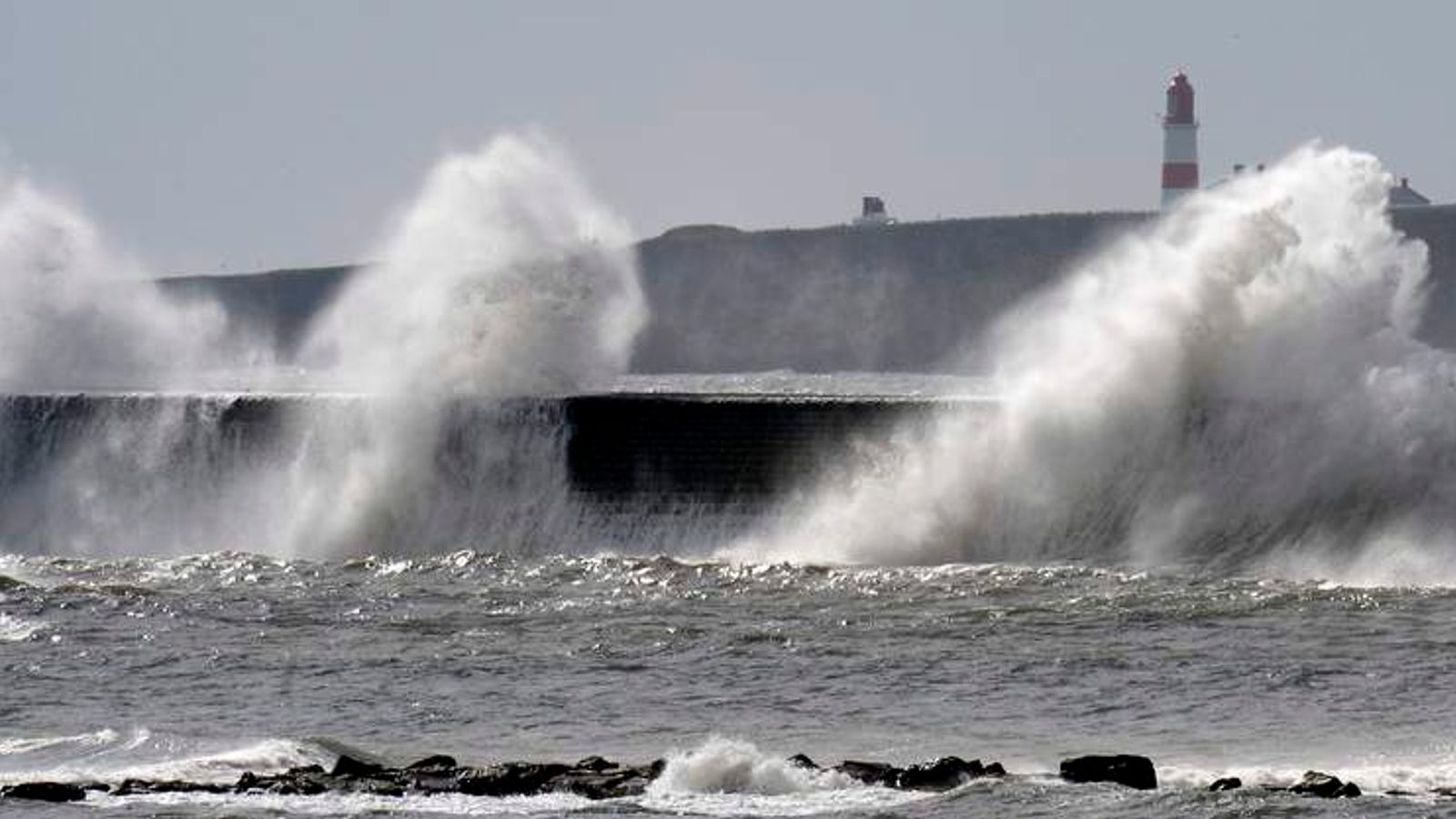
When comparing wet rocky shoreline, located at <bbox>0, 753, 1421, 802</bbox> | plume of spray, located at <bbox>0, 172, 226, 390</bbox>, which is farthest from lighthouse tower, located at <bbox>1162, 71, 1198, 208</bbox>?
wet rocky shoreline, located at <bbox>0, 753, 1421, 802</bbox>

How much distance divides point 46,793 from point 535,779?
238cm

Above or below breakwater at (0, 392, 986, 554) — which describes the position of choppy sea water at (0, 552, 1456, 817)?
below

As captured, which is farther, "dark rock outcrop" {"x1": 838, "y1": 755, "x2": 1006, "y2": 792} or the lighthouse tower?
the lighthouse tower

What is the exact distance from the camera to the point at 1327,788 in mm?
15305

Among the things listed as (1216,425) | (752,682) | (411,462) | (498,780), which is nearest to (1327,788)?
(498,780)

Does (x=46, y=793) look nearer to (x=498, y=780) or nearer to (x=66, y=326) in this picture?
(x=498, y=780)

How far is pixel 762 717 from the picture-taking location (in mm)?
18797

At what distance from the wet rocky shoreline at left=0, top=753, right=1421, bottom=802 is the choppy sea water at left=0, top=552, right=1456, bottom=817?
0.19 metres

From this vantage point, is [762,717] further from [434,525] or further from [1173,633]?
[434,525]

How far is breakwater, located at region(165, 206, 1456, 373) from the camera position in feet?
279

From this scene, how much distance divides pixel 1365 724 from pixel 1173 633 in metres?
4.08

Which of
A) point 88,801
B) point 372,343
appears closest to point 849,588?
point 88,801

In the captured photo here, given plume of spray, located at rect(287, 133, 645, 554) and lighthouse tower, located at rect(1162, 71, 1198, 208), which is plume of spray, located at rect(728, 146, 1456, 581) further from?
lighthouse tower, located at rect(1162, 71, 1198, 208)

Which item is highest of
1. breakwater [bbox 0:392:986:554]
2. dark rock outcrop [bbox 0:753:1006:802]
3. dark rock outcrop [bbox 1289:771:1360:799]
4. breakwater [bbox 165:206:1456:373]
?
breakwater [bbox 165:206:1456:373]
